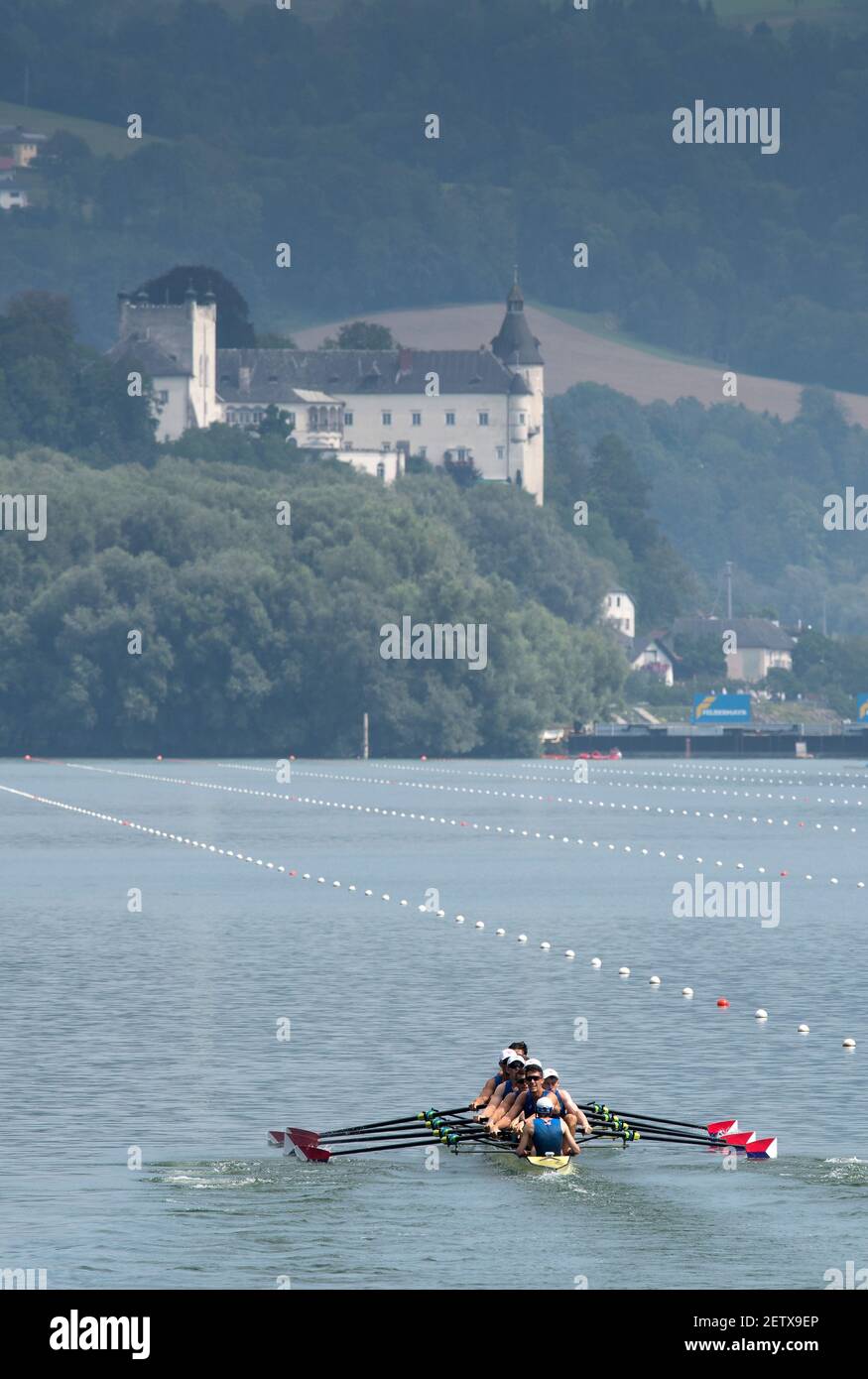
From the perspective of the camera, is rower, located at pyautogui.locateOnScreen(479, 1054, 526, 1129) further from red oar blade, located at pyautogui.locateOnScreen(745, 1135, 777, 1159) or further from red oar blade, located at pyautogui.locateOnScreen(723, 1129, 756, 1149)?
red oar blade, located at pyautogui.locateOnScreen(745, 1135, 777, 1159)

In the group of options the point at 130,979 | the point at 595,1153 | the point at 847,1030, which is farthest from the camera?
the point at 130,979

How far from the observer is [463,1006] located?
60531 mm

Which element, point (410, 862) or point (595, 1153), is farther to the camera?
point (410, 862)

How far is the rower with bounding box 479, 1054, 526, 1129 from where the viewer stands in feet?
142

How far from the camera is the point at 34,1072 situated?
5041cm

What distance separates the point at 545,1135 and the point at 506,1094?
1.94 meters

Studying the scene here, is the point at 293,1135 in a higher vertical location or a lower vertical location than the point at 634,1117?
lower

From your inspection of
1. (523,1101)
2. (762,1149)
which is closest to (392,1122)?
(523,1101)

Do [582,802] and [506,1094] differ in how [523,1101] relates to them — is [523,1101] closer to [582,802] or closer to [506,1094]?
[506,1094]

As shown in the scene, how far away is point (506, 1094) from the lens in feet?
144
